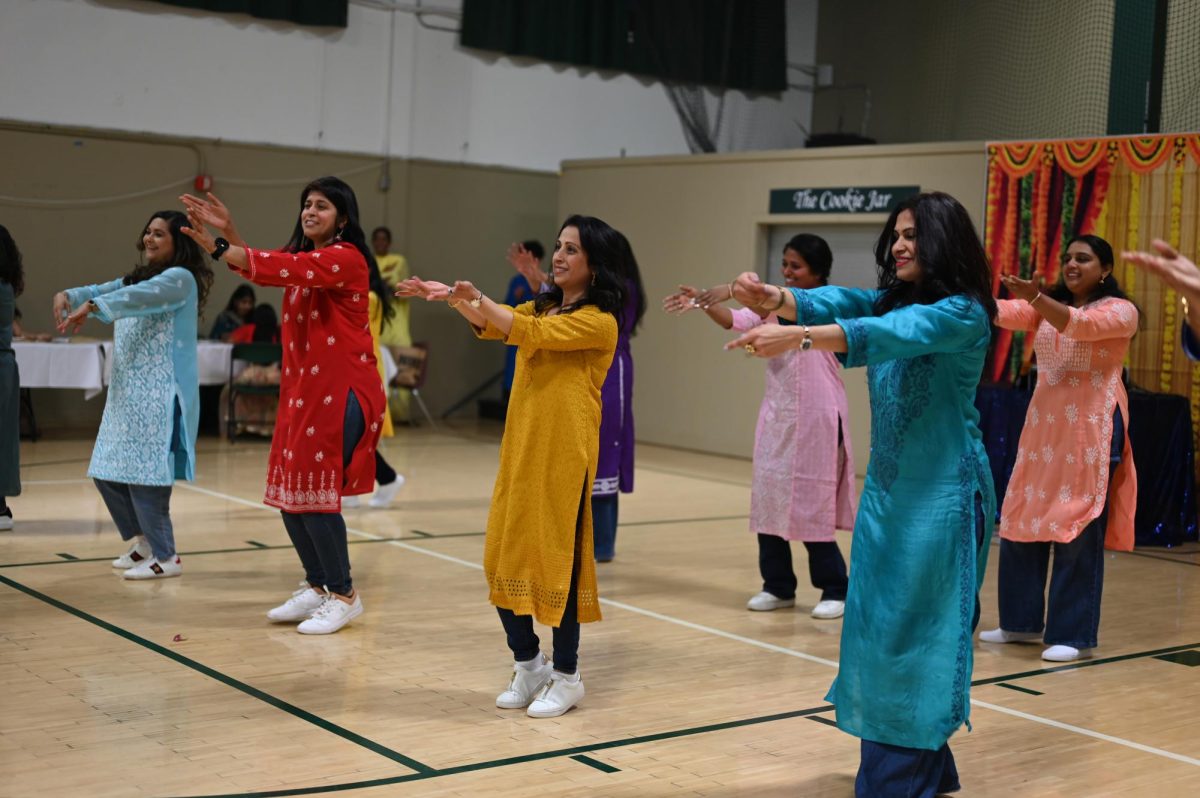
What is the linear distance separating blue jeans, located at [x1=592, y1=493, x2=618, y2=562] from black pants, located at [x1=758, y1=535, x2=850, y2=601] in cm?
103

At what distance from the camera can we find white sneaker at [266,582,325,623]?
5.36 m

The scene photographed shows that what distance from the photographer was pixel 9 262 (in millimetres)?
6867

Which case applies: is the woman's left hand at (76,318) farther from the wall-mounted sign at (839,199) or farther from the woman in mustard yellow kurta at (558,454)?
the wall-mounted sign at (839,199)

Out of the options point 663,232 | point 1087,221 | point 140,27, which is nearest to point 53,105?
point 140,27

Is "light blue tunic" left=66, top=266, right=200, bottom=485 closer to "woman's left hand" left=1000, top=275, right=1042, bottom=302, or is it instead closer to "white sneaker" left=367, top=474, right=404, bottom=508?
"white sneaker" left=367, top=474, right=404, bottom=508

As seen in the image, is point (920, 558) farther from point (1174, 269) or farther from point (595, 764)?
point (595, 764)

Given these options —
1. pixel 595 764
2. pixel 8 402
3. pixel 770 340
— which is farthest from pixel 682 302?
pixel 8 402

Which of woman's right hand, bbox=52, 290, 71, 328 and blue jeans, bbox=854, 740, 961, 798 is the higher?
woman's right hand, bbox=52, 290, 71, 328

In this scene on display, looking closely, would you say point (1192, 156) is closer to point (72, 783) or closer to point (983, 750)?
point (983, 750)

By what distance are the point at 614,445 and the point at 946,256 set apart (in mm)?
3429

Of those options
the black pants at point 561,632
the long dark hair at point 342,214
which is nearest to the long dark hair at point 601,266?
the black pants at point 561,632

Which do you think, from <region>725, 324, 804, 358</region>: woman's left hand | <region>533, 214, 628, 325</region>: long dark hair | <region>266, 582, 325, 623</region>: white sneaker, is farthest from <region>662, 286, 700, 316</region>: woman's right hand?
<region>266, 582, 325, 623</region>: white sneaker

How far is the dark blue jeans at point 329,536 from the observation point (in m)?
5.16

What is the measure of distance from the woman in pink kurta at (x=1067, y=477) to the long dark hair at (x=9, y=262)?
15.2 ft
